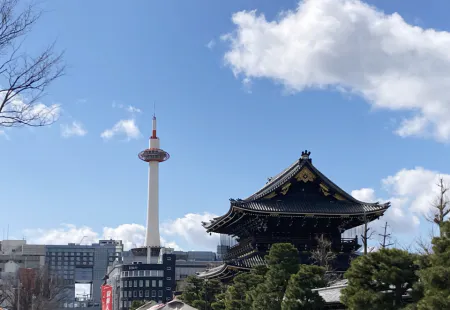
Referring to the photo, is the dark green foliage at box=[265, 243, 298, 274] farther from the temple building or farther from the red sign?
the red sign

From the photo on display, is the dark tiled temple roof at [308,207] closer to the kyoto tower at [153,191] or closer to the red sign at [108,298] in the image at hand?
the red sign at [108,298]

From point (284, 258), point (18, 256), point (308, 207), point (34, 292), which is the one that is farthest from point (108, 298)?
point (18, 256)

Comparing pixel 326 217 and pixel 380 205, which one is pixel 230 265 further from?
pixel 380 205

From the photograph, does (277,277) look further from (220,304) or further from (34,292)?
(34,292)

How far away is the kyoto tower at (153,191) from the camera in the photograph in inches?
5359

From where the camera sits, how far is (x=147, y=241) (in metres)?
137

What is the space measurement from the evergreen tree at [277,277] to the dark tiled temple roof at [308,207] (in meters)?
11.4

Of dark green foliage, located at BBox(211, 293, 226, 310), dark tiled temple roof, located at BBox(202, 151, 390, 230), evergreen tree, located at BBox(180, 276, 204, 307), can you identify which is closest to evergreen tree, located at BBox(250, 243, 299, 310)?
dark green foliage, located at BBox(211, 293, 226, 310)

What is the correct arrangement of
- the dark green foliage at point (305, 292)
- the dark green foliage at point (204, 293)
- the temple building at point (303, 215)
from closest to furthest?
1. the dark green foliage at point (305, 292)
2. the temple building at point (303, 215)
3. the dark green foliage at point (204, 293)

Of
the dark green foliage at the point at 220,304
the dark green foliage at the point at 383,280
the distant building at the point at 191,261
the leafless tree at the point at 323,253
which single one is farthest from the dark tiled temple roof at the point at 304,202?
the distant building at the point at 191,261

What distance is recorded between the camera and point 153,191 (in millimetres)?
136500

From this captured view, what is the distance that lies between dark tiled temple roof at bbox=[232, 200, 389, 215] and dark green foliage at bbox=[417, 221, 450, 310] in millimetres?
23788

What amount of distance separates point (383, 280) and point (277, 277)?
391 inches

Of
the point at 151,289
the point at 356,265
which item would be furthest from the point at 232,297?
the point at 151,289
